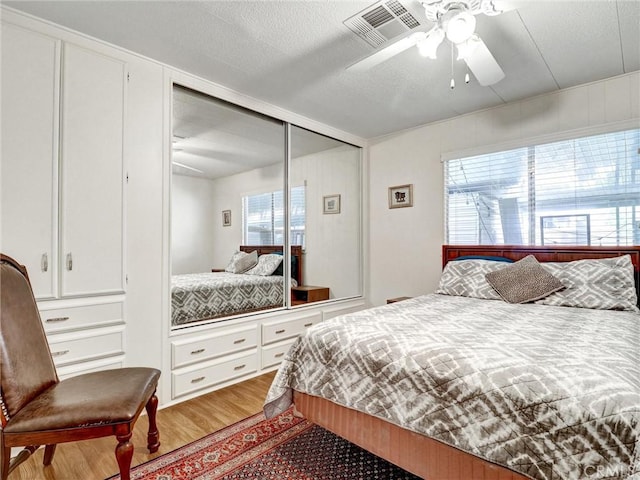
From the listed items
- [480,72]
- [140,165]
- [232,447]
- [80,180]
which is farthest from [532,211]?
[80,180]

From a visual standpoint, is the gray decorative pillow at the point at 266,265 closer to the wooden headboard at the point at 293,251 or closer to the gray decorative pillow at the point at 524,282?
the wooden headboard at the point at 293,251

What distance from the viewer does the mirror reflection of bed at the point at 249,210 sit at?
→ 274 cm

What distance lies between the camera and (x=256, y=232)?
323 cm

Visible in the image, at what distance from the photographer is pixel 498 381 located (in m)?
1.31

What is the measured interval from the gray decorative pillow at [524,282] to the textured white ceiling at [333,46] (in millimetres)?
1530

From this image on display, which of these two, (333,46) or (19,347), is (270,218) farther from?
(19,347)

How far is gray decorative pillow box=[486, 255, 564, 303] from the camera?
8.54 feet

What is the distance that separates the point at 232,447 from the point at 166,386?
0.83m

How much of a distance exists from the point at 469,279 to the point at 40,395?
2989mm

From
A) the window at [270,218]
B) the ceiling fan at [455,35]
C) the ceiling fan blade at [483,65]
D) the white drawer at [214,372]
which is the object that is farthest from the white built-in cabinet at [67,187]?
the ceiling fan blade at [483,65]

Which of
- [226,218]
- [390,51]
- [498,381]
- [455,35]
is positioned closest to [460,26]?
[455,35]

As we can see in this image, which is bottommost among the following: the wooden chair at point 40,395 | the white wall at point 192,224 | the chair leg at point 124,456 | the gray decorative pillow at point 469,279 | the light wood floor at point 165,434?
the light wood floor at point 165,434

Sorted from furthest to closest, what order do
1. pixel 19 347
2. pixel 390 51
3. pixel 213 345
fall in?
pixel 213 345, pixel 390 51, pixel 19 347

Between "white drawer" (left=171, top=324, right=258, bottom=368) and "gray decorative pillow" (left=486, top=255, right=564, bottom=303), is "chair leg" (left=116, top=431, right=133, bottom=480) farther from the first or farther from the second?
"gray decorative pillow" (left=486, top=255, right=564, bottom=303)
